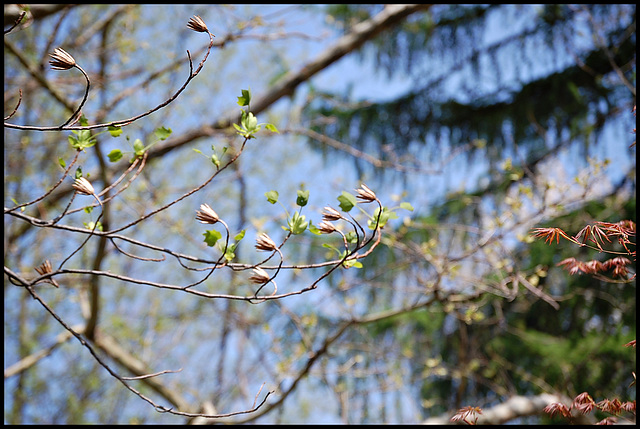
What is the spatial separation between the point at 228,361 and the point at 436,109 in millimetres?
3370

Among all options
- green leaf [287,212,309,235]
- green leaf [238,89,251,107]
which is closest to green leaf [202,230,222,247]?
green leaf [287,212,309,235]

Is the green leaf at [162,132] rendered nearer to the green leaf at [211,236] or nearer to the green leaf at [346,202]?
the green leaf at [211,236]

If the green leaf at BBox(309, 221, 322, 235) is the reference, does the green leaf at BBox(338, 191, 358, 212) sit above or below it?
above

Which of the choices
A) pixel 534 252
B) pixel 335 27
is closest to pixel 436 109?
pixel 335 27

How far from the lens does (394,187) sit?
423 cm

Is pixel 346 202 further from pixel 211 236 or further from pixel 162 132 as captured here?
pixel 162 132

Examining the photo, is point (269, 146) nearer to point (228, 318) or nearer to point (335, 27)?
point (335, 27)

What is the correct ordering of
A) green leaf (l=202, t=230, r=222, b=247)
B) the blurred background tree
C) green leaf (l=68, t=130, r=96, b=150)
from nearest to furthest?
green leaf (l=202, t=230, r=222, b=247)
green leaf (l=68, t=130, r=96, b=150)
the blurred background tree

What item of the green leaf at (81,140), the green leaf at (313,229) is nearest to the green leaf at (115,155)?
the green leaf at (81,140)

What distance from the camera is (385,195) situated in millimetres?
4340

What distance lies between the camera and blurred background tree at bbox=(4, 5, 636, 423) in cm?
308

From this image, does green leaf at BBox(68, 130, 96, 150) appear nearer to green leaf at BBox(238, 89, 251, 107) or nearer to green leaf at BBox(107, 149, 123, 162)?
green leaf at BBox(107, 149, 123, 162)

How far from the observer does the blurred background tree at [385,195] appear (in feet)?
10.1

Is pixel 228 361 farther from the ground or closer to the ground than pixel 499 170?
closer to the ground
